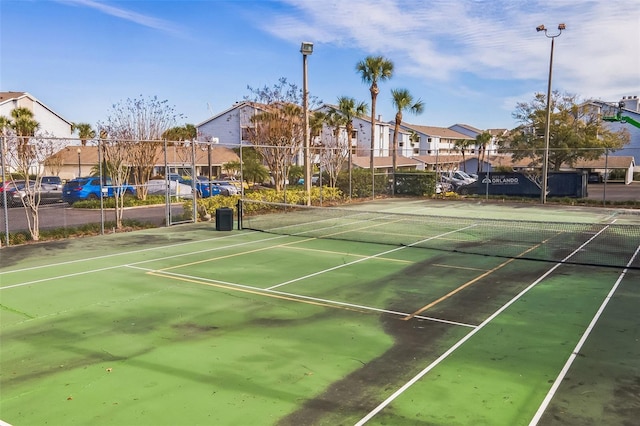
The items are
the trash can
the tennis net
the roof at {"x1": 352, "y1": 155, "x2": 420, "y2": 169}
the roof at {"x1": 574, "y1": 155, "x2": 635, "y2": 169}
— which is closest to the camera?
the tennis net

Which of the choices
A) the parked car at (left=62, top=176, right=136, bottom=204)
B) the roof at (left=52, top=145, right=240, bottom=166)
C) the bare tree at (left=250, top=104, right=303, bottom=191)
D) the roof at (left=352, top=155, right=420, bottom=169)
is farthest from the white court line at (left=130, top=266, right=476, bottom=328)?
the roof at (left=352, top=155, right=420, bottom=169)

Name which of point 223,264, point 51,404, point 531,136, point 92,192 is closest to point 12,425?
point 51,404

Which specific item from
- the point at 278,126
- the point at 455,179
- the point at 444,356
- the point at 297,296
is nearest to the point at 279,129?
the point at 278,126

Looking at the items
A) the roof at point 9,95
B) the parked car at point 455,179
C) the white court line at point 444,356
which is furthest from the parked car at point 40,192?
the roof at point 9,95

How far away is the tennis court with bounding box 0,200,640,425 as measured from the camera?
234 inches

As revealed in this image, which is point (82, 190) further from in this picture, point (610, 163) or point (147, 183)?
point (610, 163)

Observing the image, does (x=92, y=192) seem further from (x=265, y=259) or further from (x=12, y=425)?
(x=12, y=425)

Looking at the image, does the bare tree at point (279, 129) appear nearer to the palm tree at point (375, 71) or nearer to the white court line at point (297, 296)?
the palm tree at point (375, 71)

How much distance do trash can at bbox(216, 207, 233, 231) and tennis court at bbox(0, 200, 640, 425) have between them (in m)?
3.81

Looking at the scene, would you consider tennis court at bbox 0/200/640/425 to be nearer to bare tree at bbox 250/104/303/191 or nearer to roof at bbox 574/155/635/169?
bare tree at bbox 250/104/303/191

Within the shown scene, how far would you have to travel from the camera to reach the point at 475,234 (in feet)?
62.7

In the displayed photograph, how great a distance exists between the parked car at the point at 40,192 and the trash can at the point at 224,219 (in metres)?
6.23

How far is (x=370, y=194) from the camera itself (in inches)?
1391

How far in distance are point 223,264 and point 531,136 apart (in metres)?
36.4
